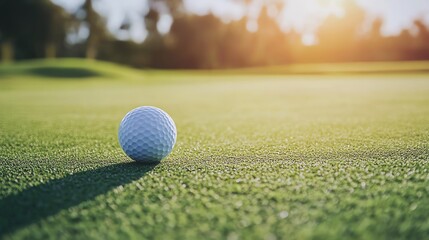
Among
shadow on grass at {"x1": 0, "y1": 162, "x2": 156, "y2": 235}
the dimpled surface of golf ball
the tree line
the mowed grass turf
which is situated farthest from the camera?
the tree line

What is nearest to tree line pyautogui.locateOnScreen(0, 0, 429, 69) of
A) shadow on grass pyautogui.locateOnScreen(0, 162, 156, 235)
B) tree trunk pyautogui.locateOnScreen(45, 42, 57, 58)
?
tree trunk pyautogui.locateOnScreen(45, 42, 57, 58)

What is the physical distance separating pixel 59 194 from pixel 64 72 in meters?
22.9

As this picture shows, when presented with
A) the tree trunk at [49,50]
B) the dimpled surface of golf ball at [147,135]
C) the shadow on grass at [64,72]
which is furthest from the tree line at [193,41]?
the dimpled surface of golf ball at [147,135]

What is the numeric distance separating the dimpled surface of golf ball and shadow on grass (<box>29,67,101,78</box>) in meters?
20.9

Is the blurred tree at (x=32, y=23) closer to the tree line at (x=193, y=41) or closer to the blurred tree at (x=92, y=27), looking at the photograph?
the tree line at (x=193, y=41)

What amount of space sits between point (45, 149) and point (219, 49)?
4701 cm

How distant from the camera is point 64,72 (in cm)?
2342

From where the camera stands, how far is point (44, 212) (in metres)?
1.82

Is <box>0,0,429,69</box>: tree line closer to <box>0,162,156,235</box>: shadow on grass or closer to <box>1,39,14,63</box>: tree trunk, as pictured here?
<box>1,39,14,63</box>: tree trunk

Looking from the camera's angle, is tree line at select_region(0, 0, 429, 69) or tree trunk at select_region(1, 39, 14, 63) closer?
tree line at select_region(0, 0, 429, 69)

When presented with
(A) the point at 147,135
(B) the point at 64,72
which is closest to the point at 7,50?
(B) the point at 64,72

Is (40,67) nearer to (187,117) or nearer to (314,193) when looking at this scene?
(187,117)

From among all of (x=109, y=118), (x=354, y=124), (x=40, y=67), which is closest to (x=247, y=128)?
(x=354, y=124)

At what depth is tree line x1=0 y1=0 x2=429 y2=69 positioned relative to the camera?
39.4m
